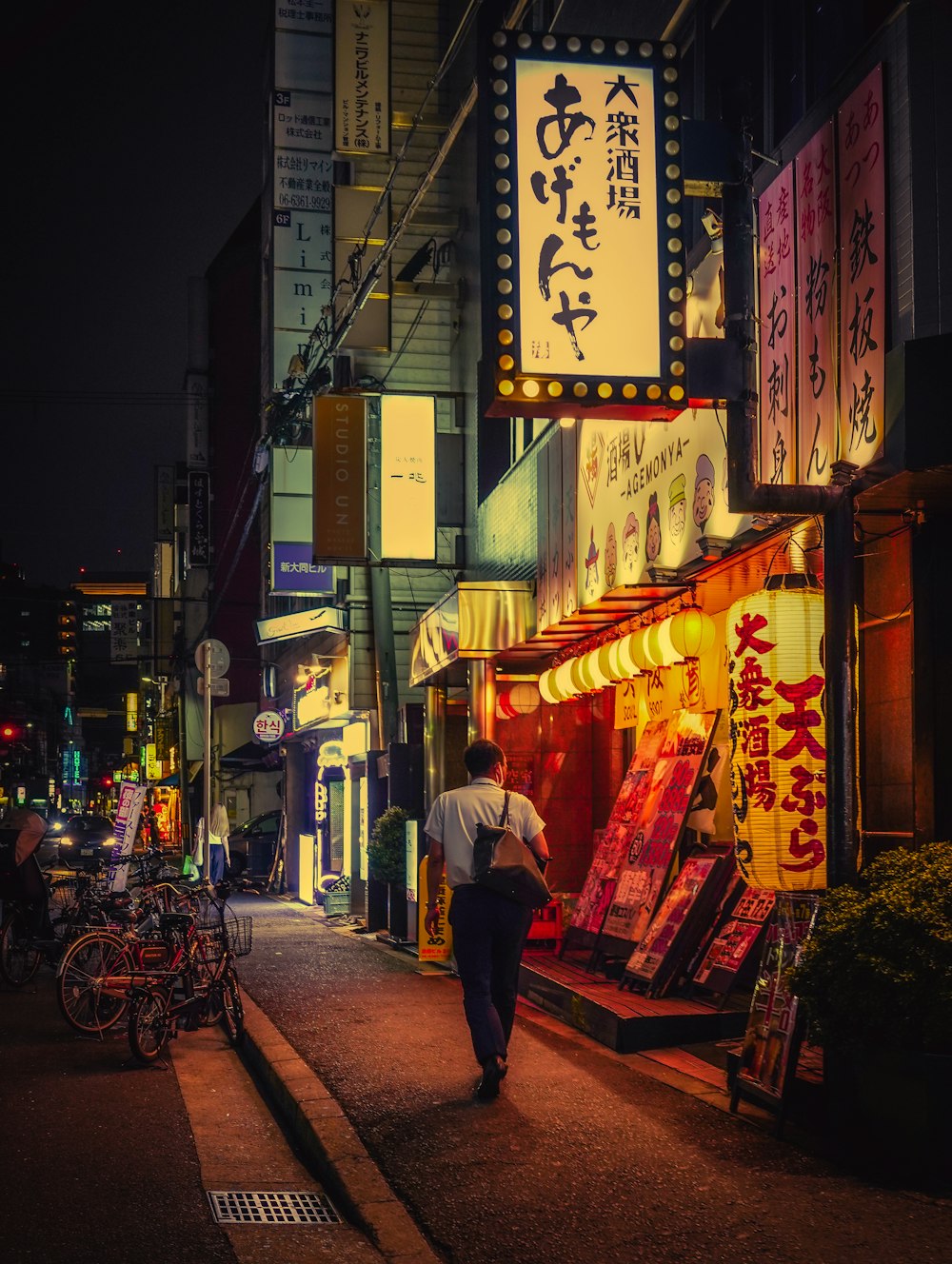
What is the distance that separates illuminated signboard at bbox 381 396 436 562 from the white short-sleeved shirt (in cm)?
1096

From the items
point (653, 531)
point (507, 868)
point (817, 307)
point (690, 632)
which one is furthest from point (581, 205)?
point (507, 868)

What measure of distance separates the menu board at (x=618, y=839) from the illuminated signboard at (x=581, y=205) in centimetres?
527

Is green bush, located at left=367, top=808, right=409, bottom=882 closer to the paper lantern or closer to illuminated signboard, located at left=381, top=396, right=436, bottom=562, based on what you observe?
illuminated signboard, located at left=381, top=396, right=436, bottom=562

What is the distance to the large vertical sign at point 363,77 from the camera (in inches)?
823

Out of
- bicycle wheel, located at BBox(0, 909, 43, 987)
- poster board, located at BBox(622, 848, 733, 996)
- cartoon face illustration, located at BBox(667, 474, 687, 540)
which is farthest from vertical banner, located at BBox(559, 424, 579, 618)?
bicycle wheel, located at BBox(0, 909, 43, 987)

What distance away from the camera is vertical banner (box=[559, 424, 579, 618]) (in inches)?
497

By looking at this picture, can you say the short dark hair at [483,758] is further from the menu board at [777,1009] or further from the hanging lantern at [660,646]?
the hanging lantern at [660,646]

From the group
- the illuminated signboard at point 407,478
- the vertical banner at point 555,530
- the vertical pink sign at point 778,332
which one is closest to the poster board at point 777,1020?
the vertical pink sign at point 778,332

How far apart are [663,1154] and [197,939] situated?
17.9ft

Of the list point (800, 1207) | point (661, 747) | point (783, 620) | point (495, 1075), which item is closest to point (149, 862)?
point (661, 747)

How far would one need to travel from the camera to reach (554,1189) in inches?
237

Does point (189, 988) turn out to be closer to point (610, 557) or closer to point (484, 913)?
point (484, 913)

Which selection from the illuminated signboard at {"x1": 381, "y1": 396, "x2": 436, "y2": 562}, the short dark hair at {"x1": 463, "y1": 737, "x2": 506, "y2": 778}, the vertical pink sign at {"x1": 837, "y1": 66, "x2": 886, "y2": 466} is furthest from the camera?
the illuminated signboard at {"x1": 381, "y1": 396, "x2": 436, "y2": 562}

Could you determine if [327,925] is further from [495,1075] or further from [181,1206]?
[181,1206]
